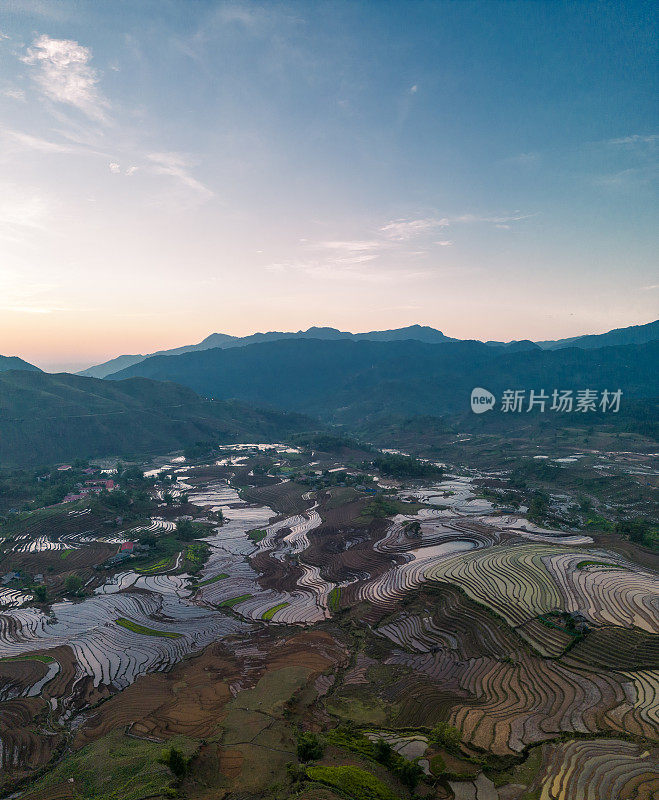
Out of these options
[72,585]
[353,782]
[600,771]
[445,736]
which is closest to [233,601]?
[72,585]

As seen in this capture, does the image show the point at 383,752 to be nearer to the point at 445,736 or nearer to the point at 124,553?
the point at 445,736

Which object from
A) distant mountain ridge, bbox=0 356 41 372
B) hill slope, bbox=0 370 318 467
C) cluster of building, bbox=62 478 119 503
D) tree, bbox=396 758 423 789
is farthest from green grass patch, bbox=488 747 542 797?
distant mountain ridge, bbox=0 356 41 372

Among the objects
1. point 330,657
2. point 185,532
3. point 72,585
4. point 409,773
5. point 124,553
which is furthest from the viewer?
point 185,532

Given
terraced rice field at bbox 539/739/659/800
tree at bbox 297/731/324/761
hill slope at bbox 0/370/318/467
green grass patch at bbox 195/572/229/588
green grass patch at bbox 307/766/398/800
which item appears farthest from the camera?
hill slope at bbox 0/370/318/467

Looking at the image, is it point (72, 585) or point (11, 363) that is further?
point (11, 363)

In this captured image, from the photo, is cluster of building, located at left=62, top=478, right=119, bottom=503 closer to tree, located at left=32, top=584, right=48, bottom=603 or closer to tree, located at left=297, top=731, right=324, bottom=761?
tree, located at left=32, top=584, right=48, bottom=603
